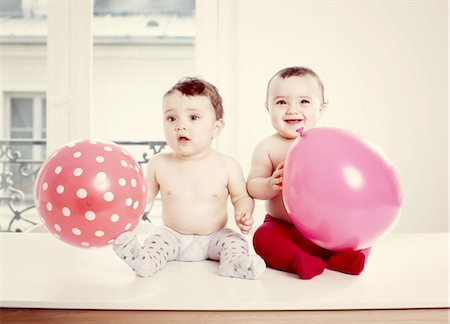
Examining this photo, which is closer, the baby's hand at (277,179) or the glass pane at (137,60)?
the baby's hand at (277,179)

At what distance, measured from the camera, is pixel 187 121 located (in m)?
1.13

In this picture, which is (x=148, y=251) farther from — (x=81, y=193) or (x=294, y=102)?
(x=294, y=102)

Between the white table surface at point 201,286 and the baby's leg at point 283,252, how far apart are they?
0.8 inches

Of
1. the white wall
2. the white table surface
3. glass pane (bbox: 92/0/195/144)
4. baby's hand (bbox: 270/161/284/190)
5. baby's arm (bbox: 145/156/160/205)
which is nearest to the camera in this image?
the white table surface

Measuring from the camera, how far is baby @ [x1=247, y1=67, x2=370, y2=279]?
3.51ft

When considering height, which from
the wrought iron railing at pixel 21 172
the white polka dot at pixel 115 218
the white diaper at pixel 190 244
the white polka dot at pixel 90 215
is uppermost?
the white polka dot at pixel 90 215

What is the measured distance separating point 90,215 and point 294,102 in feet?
1.67

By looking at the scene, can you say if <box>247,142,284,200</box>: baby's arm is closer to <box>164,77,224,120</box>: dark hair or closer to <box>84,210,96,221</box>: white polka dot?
<box>164,77,224,120</box>: dark hair

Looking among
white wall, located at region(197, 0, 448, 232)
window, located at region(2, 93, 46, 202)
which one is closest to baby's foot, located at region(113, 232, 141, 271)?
white wall, located at region(197, 0, 448, 232)

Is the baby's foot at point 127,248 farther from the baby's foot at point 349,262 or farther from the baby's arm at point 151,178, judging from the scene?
the baby's foot at point 349,262

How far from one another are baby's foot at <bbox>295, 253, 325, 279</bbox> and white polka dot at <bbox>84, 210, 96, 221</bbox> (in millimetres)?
401

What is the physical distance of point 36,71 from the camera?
2.53 metres

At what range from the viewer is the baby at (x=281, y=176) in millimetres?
1070

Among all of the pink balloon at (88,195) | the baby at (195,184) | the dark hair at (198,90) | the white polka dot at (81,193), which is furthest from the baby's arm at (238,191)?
the white polka dot at (81,193)
